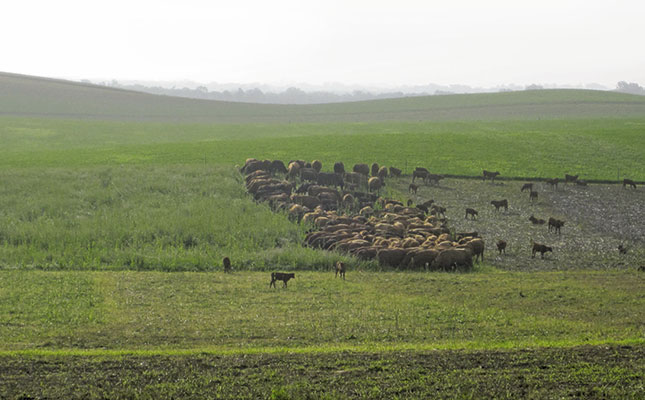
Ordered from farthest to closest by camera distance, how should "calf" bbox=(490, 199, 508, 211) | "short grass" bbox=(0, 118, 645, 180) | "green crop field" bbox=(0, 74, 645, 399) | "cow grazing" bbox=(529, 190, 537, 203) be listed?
1. "short grass" bbox=(0, 118, 645, 180)
2. "cow grazing" bbox=(529, 190, 537, 203)
3. "calf" bbox=(490, 199, 508, 211)
4. "green crop field" bbox=(0, 74, 645, 399)

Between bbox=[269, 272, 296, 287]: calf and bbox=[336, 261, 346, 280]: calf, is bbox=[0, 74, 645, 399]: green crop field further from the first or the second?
bbox=[336, 261, 346, 280]: calf

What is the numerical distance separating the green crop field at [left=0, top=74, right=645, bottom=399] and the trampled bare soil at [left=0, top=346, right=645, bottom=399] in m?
0.05

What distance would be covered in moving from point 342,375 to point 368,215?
2187 cm

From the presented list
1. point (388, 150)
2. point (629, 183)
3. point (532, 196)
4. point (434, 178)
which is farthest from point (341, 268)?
point (388, 150)

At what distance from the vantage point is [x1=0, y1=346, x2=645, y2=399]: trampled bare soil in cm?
1270

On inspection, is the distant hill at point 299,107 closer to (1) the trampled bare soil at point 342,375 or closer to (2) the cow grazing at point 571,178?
(2) the cow grazing at point 571,178

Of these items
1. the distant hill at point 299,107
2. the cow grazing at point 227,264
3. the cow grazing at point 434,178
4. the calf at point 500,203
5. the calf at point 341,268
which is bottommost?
the cow grazing at point 227,264

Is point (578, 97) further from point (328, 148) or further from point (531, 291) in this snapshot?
point (531, 291)

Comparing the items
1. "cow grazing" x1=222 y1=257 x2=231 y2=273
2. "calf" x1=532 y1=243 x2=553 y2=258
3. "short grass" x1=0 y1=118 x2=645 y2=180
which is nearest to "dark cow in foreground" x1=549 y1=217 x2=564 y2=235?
"calf" x1=532 y1=243 x2=553 y2=258

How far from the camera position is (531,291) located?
21562 millimetres

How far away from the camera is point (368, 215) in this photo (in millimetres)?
35125

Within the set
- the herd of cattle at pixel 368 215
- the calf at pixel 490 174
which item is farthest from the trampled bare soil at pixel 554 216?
the herd of cattle at pixel 368 215

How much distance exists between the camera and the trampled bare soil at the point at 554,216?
2861 cm

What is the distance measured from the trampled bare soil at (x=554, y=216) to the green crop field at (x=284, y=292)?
0.22 meters
